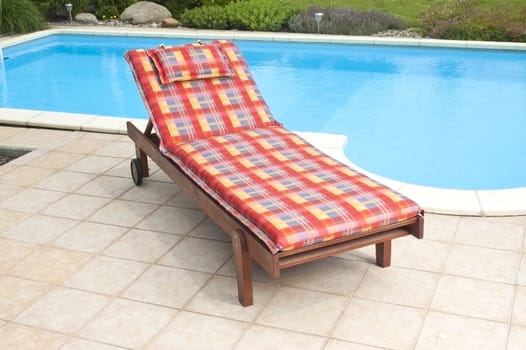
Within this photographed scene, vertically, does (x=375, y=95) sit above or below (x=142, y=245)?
below

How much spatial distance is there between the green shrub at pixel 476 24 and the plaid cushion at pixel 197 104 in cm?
716

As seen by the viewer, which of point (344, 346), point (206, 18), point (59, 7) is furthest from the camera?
point (59, 7)

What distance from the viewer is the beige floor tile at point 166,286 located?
12.8 ft

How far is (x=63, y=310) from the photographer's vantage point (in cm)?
383

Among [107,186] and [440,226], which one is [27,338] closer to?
[107,186]

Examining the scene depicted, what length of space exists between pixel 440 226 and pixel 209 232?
151 centimetres

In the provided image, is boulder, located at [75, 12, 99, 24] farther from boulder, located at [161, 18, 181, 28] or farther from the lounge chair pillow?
the lounge chair pillow

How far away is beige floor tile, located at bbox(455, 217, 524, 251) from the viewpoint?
4.38 metres

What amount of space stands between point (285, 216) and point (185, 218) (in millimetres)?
1397

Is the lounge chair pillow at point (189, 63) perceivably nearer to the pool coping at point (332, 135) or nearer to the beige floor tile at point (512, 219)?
the pool coping at point (332, 135)

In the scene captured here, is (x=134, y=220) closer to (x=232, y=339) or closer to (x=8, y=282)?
(x=8, y=282)

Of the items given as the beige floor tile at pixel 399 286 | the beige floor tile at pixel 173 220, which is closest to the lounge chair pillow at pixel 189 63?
the beige floor tile at pixel 173 220

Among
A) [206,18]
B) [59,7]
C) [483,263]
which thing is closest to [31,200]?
[483,263]

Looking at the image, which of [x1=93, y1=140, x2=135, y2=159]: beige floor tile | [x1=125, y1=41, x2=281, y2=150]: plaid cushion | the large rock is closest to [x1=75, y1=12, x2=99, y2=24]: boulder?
the large rock
